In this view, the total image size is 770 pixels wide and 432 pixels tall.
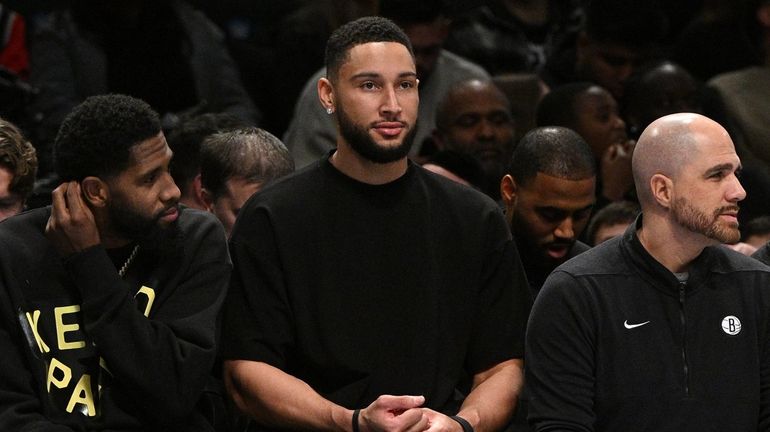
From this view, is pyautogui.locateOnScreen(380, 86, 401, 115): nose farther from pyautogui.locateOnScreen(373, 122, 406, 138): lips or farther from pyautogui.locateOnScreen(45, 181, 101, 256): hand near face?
pyautogui.locateOnScreen(45, 181, 101, 256): hand near face

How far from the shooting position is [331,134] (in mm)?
5695

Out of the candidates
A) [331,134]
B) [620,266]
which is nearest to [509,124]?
[331,134]

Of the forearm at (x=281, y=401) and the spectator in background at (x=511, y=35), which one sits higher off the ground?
the spectator in background at (x=511, y=35)

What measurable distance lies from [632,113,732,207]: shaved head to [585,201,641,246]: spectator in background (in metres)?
1.05

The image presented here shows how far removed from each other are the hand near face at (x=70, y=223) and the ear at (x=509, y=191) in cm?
145

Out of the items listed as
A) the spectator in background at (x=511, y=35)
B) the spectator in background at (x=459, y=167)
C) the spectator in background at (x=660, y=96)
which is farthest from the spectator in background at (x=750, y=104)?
the spectator in background at (x=459, y=167)

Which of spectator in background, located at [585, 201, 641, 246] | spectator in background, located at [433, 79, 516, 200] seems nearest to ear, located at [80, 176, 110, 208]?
spectator in background, located at [585, 201, 641, 246]

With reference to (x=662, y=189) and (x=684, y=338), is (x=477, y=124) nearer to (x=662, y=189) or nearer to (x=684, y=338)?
(x=662, y=189)

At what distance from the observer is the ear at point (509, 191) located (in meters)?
4.55

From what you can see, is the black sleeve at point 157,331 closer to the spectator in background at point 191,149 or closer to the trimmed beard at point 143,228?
the trimmed beard at point 143,228

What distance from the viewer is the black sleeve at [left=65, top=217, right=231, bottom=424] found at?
3.51 metres

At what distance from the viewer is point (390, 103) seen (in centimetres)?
372

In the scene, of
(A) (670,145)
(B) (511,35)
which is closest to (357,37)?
(A) (670,145)

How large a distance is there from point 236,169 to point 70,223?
909 mm
